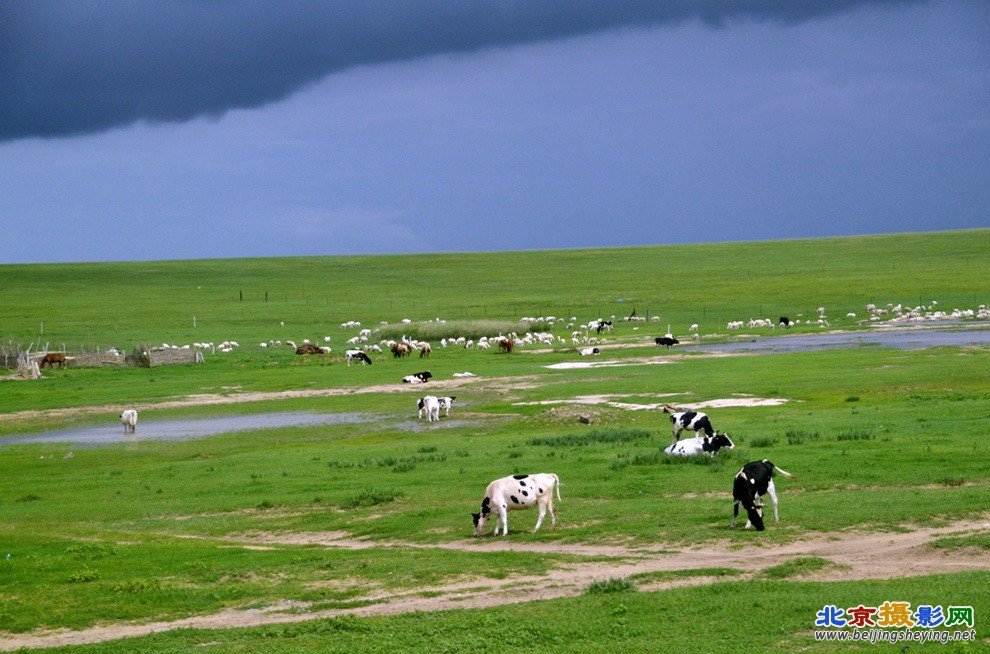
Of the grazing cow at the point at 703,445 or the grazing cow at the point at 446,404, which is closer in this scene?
the grazing cow at the point at 703,445

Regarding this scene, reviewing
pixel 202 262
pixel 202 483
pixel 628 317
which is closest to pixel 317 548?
pixel 202 483

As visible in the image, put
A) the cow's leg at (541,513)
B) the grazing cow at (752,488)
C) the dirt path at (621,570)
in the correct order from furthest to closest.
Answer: the cow's leg at (541,513) < the grazing cow at (752,488) < the dirt path at (621,570)

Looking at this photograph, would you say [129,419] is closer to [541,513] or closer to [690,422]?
[690,422]

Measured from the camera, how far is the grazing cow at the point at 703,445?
26844 mm

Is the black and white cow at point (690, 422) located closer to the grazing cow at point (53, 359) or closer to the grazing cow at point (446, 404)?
the grazing cow at point (446, 404)

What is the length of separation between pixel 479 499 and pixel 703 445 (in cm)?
607

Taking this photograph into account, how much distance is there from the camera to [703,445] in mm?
27031

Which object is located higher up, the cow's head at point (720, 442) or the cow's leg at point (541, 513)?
the cow's head at point (720, 442)

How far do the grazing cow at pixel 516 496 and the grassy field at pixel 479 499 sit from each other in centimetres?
44

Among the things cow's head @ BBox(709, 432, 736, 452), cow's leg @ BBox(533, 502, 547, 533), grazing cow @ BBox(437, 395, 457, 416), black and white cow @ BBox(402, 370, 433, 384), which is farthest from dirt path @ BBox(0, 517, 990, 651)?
black and white cow @ BBox(402, 370, 433, 384)

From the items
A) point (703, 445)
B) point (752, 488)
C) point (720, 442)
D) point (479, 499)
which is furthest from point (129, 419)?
point (752, 488)

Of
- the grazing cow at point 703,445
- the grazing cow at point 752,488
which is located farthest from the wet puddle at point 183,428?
the grazing cow at point 752,488

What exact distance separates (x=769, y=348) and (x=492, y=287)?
7681 cm

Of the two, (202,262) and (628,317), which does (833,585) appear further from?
(202,262)
